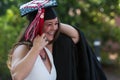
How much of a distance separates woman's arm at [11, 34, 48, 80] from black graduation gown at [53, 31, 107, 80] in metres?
0.31

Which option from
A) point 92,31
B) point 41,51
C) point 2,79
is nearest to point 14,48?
point 41,51

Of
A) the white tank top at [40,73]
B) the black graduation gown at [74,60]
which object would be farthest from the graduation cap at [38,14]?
the black graduation gown at [74,60]

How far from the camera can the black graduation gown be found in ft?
11.0

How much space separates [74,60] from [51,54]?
0.21 meters

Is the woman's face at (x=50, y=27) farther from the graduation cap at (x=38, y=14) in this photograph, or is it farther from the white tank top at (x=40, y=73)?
the white tank top at (x=40, y=73)

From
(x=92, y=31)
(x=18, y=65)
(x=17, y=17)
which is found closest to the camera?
(x=18, y=65)

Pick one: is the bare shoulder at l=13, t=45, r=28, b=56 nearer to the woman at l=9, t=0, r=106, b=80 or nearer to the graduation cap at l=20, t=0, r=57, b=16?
the woman at l=9, t=0, r=106, b=80

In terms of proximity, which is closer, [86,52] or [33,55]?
[33,55]

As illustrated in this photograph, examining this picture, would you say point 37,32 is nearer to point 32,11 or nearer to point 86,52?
point 32,11

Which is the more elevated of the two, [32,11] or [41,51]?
[32,11]

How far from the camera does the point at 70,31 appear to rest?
339 cm

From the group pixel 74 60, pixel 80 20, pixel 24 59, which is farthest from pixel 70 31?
pixel 80 20

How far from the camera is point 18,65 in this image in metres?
3.00

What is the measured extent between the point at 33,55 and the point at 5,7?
4.27m
